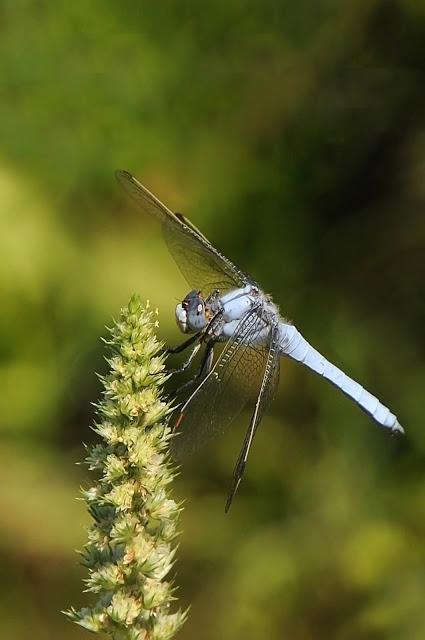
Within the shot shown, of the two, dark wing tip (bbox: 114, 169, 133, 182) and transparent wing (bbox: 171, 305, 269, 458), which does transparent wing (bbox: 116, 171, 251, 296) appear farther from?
transparent wing (bbox: 171, 305, 269, 458)

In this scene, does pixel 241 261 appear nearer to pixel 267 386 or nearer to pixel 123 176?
pixel 123 176

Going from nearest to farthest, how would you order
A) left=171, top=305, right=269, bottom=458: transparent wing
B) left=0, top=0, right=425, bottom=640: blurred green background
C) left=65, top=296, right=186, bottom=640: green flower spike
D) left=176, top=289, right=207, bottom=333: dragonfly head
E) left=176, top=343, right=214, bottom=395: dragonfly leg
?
left=65, top=296, right=186, bottom=640: green flower spike
left=171, top=305, right=269, bottom=458: transparent wing
left=176, top=343, right=214, bottom=395: dragonfly leg
left=176, top=289, right=207, bottom=333: dragonfly head
left=0, top=0, right=425, bottom=640: blurred green background

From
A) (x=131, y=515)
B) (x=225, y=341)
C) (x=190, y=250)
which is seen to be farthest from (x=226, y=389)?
(x=131, y=515)

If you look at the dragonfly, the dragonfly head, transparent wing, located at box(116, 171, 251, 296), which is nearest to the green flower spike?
the dragonfly

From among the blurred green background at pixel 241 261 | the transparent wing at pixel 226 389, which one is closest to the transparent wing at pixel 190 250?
the transparent wing at pixel 226 389

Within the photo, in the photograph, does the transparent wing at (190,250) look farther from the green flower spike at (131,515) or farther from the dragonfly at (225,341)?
the green flower spike at (131,515)

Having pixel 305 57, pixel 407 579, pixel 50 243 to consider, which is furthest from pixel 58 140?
pixel 407 579
